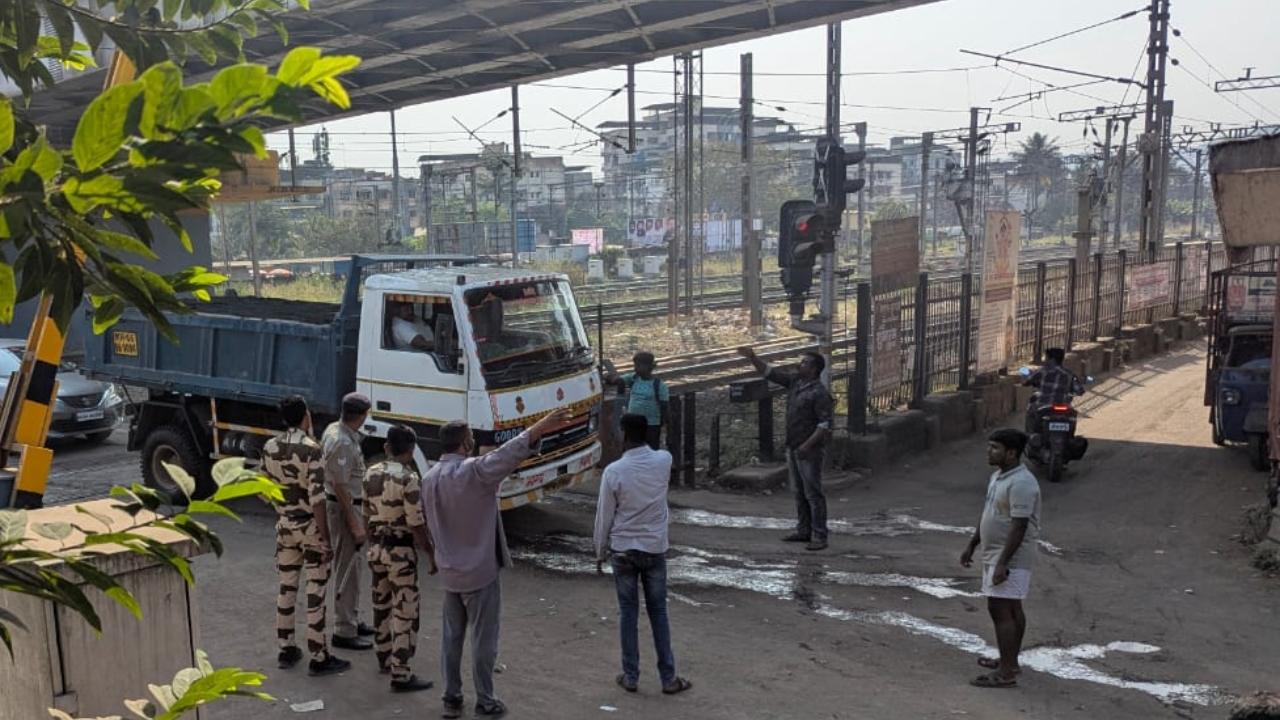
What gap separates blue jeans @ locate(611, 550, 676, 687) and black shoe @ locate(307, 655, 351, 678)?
182cm

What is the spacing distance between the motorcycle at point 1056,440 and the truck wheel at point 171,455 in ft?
30.1

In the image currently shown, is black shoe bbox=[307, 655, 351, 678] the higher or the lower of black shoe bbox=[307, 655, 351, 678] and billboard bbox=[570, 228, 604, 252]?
the lower

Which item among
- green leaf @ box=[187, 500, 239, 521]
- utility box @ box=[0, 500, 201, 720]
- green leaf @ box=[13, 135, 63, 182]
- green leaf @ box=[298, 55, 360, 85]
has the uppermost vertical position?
green leaf @ box=[298, 55, 360, 85]

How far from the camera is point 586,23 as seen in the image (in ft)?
60.1

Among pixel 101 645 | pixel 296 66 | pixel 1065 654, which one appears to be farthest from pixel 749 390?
pixel 296 66

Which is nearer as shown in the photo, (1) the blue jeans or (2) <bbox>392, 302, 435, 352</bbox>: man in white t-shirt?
(1) the blue jeans

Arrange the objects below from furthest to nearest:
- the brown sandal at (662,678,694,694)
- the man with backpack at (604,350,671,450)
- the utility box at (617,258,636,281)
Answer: the utility box at (617,258,636,281), the man with backpack at (604,350,671,450), the brown sandal at (662,678,694,694)

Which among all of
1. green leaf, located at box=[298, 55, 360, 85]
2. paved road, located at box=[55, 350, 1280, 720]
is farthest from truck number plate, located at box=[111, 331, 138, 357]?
green leaf, located at box=[298, 55, 360, 85]

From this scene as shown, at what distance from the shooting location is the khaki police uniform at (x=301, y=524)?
266 inches

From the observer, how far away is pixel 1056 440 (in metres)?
12.7

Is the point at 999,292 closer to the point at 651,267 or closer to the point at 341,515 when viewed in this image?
the point at 341,515

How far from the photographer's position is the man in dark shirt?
9781 mm

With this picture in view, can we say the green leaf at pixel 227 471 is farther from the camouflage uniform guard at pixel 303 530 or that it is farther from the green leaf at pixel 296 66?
the camouflage uniform guard at pixel 303 530

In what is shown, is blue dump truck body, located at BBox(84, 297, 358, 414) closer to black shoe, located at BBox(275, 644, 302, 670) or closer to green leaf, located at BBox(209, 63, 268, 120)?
black shoe, located at BBox(275, 644, 302, 670)
